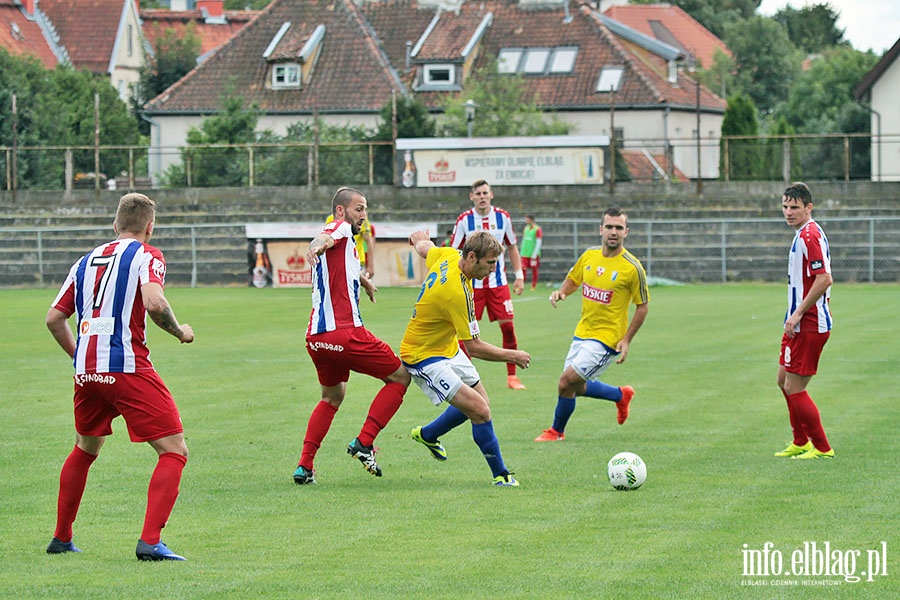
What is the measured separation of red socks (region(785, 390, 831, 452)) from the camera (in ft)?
32.7

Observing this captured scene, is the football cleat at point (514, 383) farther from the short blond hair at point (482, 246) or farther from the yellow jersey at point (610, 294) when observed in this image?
the short blond hair at point (482, 246)

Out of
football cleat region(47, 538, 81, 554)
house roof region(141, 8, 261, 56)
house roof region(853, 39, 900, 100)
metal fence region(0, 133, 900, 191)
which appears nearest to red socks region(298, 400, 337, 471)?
football cleat region(47, 538, 81, 554)

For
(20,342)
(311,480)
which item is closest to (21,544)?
(311,480)

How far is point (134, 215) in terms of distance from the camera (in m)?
6.80

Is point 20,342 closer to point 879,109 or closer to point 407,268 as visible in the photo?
point 407,268

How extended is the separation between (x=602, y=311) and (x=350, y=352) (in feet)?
9.18

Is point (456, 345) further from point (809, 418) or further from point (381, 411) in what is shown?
point (809, 418)

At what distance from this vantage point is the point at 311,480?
909 cm

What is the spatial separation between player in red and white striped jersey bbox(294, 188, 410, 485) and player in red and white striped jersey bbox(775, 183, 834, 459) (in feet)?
9.57

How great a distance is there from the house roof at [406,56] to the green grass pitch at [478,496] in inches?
1587

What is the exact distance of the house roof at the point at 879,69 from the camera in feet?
160

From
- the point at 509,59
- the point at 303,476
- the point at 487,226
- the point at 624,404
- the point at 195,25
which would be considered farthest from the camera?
the point at 195,25

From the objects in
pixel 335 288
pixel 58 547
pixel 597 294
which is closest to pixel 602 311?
pixel 597 294

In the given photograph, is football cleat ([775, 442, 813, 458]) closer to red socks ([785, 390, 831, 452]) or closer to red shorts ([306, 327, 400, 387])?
red socks ([785, 390, 831, 452])
